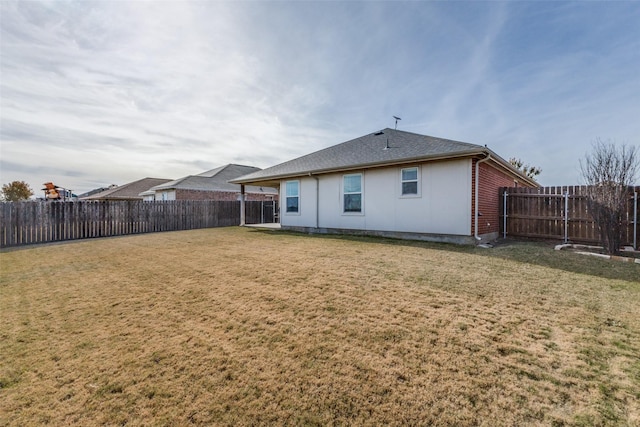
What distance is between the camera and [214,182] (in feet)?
86.8

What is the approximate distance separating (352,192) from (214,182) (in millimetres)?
18612

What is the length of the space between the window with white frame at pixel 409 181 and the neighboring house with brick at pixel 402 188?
1.4 inches

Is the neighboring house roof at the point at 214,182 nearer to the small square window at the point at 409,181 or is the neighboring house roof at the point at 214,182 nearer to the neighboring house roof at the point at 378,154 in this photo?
the neighboring house roof at the point at 378,154

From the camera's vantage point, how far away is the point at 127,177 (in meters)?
34.2

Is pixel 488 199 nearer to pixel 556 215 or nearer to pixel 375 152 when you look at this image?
pixel 556 215

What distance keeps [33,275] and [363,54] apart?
1277cm

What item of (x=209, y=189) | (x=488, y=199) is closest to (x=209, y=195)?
(x=209, y=189)

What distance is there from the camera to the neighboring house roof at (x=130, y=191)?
3138 cm

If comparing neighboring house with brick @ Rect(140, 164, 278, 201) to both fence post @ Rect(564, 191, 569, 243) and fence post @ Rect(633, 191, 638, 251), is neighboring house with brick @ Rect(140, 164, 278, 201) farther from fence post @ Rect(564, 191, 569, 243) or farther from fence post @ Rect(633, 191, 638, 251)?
fence post @ Rect(633, 191, 638, 251)

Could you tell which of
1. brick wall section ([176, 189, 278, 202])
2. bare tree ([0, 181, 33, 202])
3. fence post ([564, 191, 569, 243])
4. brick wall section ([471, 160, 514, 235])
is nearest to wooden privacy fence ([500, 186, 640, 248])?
fence post ([564, 191, 569, 243])

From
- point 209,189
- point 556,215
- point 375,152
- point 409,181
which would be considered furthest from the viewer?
point 209,189

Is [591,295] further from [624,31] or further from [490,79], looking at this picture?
[490,79]

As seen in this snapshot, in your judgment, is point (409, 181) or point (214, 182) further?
point (214, 182)

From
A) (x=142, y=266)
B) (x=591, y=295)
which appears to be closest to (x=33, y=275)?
(x=142, y=266)
